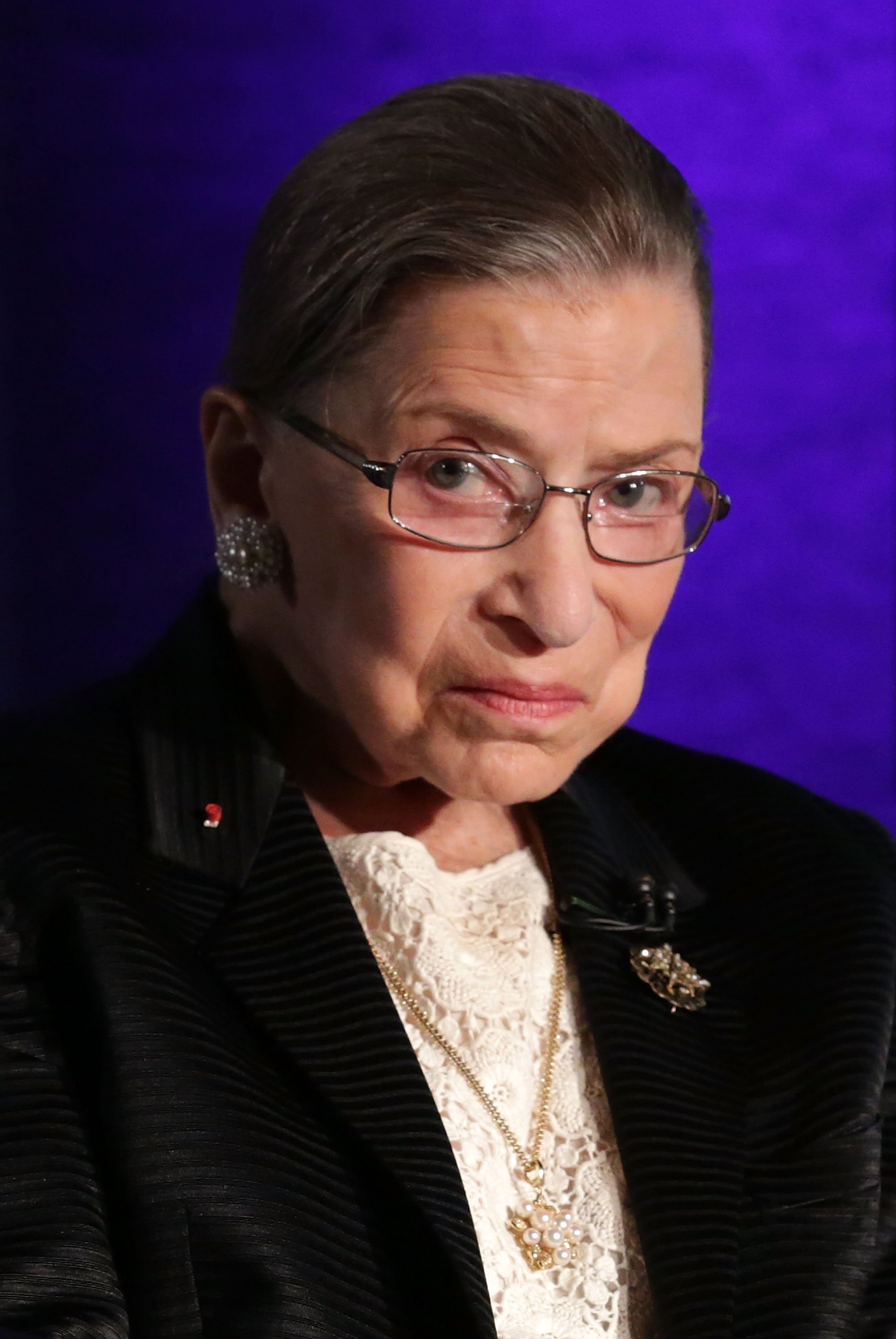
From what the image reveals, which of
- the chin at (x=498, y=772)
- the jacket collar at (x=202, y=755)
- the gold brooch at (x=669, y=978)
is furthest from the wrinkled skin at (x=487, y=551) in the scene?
A: the gold brooch at (x=669, y=978)

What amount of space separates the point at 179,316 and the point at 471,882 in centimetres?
94

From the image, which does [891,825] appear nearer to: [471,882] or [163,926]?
[471,882]

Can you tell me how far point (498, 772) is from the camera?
1.63 m

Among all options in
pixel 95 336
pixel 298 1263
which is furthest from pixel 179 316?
pixel 298 1263

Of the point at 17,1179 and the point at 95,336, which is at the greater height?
the point at 95,336

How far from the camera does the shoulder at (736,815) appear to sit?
192 cm

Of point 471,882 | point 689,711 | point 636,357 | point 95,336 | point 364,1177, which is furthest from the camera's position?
point 689,711

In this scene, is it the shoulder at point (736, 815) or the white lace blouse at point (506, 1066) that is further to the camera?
the shoulder at point (736, 815)

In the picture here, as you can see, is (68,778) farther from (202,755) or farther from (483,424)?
(483,424)

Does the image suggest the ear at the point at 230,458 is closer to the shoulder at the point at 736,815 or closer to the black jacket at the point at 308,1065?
the black jacket at the point at 308,1065

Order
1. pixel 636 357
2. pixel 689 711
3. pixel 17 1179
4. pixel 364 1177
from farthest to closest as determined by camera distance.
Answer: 1. pixel 689 711
2. pixel 636 357
3. pixel 364 1177
4. pixel 17 1179

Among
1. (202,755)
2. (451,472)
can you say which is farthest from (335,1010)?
(451,472)

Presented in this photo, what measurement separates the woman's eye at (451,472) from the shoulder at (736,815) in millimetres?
630

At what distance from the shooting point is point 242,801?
1.67 m
